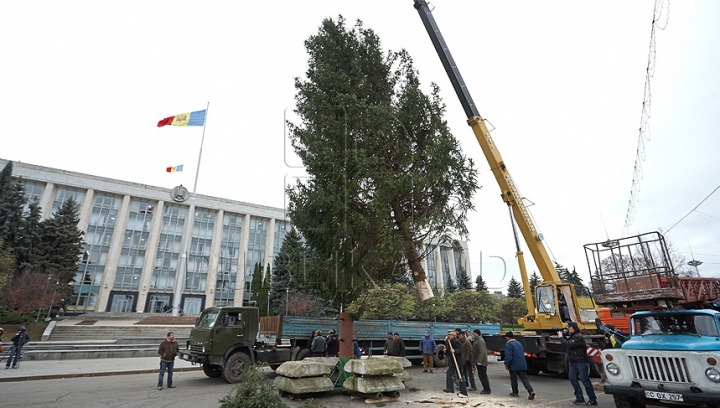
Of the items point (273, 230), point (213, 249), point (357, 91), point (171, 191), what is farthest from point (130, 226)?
point (357, 91)

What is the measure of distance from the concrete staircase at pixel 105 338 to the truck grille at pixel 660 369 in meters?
16.8

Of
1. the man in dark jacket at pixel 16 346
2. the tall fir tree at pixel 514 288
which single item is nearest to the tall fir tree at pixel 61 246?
the man in dark jacket at pixel 16 346

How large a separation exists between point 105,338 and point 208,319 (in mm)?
25936

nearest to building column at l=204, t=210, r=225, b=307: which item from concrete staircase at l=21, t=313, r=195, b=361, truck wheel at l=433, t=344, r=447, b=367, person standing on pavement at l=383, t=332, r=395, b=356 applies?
concrete staircase at l=21, t=313, r=195, b=361

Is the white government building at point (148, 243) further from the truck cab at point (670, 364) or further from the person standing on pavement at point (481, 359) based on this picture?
the truck cab at point (670, 364)

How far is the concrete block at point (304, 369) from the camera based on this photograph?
8320 millimetres

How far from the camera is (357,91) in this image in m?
15.4

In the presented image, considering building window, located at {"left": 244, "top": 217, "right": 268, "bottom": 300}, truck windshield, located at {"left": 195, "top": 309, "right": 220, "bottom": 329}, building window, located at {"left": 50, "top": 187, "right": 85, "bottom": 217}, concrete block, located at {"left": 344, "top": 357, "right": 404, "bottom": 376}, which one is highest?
building window, located at {"left": 50, "top": 187, "right": 85, "bottom": 217}

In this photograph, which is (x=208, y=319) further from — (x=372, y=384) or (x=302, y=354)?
(x=372, y=384)

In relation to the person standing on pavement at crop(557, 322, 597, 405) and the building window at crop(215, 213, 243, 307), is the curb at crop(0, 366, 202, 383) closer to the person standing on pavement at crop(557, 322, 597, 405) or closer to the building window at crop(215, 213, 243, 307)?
the person standing on pavement at crop(557, 322, 597, 405)

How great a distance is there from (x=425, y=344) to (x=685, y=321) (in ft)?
27.7

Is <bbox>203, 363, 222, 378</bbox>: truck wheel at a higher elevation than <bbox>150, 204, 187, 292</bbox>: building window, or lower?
lower

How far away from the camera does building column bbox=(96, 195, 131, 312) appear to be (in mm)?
47406

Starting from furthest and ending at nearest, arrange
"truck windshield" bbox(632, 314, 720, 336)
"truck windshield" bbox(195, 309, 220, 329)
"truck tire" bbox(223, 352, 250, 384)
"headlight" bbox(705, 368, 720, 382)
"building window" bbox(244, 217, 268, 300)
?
"building window" bbox(244, 217, 268, 300) < "truck windshield" bbox(195, 309, 220, 329) < "truck tire" bbox(223, 352, 250, 384) < "truck windshield" bbox(632, 314, 720, 336) < "headlight" bbox(705, 368, 720, 382)
